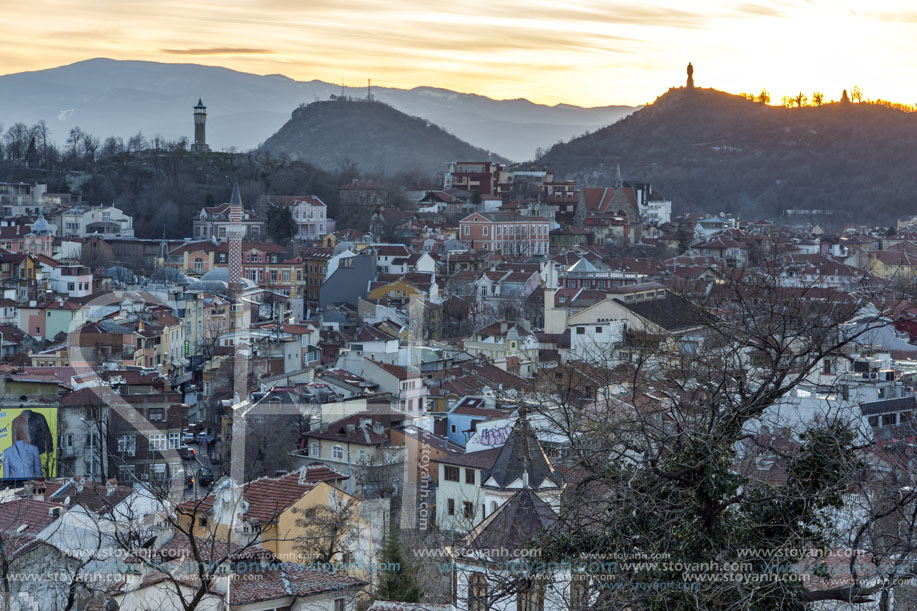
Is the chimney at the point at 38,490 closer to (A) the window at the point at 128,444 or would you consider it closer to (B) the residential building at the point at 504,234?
(A) the window at the point at 128,444

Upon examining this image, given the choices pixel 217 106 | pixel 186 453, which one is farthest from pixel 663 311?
pixel 217 106

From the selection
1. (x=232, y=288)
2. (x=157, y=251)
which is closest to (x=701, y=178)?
(x=157, y=251)

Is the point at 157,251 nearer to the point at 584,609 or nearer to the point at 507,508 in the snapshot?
the point at 507,508

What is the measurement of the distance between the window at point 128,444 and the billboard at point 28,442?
250 millimetres

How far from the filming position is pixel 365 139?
208 feet

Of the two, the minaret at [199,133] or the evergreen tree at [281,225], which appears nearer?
the evergreen tree at [281,225]

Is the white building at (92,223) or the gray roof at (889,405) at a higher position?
the white building at (92,223)

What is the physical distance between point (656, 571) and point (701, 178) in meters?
49.9

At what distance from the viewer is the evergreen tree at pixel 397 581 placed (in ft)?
19.2

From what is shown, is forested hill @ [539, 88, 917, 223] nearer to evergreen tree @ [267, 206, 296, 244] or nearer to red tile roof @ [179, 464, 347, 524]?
evergreen tree @ [267, 206, 296, 244]

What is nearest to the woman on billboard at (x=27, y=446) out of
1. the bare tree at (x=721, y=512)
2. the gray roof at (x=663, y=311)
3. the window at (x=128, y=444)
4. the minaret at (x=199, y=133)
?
the window at (x=128, y=444)

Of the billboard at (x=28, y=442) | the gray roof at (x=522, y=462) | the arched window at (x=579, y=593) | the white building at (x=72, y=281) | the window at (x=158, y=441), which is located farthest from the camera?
the white building at (x=72, y=281)

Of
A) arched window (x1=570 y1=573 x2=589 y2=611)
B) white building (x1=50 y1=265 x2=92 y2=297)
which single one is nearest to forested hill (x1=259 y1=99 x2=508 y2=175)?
white building (x1=50 y1=265 x2=92 y2=297)

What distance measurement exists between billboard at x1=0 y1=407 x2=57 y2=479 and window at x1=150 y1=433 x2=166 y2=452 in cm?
82
